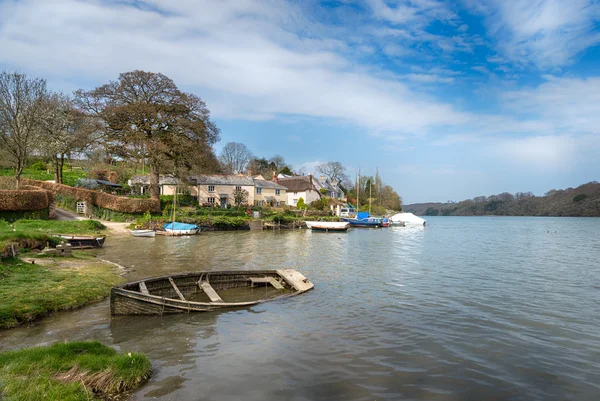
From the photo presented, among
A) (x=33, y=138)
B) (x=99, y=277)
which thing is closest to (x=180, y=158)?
(x=33, y=138)

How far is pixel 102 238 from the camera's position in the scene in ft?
96.2

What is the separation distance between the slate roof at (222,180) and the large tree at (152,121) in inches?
616

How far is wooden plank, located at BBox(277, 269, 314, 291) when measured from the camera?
16.5 meters

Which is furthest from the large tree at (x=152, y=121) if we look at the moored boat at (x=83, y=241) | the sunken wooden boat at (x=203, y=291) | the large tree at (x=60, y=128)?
the sunken wooden boat at (x=203, y=291)

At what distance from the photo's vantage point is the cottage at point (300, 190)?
282 feet

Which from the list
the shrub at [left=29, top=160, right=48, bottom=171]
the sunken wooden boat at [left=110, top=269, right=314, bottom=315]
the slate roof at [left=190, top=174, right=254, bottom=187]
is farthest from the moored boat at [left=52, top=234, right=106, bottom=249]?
the shrub at [left=29, top=160, right=48, bottom=171]

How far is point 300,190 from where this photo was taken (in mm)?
86500

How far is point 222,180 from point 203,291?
187ft

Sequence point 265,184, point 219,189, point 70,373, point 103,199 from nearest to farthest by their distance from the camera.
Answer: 1. point 70,373
2. point 103,199
3. point 219,189
4. point 265,184

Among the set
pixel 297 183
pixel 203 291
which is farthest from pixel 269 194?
pixel 203 291

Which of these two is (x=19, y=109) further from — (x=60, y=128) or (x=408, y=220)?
(x=408, y=220)

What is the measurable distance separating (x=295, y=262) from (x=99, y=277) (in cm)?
1282

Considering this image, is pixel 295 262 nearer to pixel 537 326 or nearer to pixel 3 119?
pixel 537 326

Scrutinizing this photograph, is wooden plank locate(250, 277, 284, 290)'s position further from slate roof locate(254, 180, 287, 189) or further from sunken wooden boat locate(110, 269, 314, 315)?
slate roof locate(254, 180, 287, 189)
